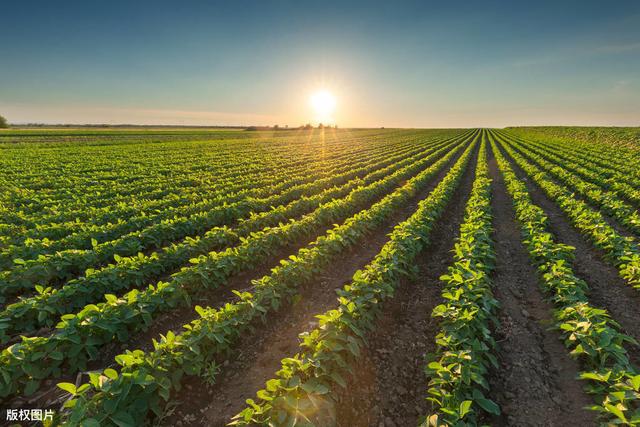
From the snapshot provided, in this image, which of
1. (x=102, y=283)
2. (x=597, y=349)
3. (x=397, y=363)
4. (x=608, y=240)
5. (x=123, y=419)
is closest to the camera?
(x=123, y=419)

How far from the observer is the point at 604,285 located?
22.0 feet

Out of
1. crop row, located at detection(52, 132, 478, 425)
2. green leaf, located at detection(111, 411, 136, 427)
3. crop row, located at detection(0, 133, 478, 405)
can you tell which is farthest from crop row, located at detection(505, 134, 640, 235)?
green leaf, located at detection(111, 411, 136, 427)

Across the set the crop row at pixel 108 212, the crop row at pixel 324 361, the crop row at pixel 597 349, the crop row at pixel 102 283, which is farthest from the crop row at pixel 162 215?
the crop row at pixel 597 349

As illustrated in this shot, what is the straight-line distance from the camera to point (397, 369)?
4.61m

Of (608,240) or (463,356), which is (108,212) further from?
(608,240)

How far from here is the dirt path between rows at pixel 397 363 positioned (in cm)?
388

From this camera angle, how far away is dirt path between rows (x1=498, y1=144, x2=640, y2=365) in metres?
5.51

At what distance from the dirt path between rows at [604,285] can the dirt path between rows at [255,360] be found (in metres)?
5.29

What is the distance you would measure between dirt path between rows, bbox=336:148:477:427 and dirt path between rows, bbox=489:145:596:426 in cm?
104

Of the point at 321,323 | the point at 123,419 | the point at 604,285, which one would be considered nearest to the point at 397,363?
the point at 321,323

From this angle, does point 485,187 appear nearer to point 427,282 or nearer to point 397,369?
point 427,282

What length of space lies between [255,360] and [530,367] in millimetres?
4278

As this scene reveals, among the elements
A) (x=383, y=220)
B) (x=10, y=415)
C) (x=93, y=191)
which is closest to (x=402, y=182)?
(x=383, y=220)

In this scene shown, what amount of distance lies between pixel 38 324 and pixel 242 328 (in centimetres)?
362
